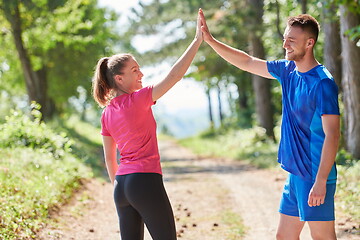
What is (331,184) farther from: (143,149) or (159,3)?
(159,3)

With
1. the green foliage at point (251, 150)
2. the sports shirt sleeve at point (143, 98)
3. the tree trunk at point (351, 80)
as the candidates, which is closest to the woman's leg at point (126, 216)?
the sports shirt sleeve at point (143, 98)

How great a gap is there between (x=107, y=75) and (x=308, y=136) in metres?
1.59

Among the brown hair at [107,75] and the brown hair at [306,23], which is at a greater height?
the brown hair at [306,23]

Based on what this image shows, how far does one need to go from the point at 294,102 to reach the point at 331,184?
0.64 m

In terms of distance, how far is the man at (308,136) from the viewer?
3.17 metres

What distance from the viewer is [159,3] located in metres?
29.2

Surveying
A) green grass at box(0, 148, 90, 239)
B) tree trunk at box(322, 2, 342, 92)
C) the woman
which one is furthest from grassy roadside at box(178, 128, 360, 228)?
green grass at box(0, 148, 90, 239)

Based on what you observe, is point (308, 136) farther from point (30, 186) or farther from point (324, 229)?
point (30, 186)

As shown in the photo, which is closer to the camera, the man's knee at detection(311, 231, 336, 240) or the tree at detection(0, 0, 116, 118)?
the man's knee at detection(311, 231, 336, 240)

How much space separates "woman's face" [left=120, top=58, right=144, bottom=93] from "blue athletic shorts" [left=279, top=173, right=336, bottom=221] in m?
1.38

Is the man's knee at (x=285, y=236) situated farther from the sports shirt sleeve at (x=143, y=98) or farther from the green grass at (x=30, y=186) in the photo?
the green grass at (x=30, y=186)

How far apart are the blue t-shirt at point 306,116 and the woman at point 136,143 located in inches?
32.0

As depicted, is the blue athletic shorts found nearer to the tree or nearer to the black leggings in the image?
the black leggings

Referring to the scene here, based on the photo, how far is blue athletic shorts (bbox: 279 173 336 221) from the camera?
330 centimetres
